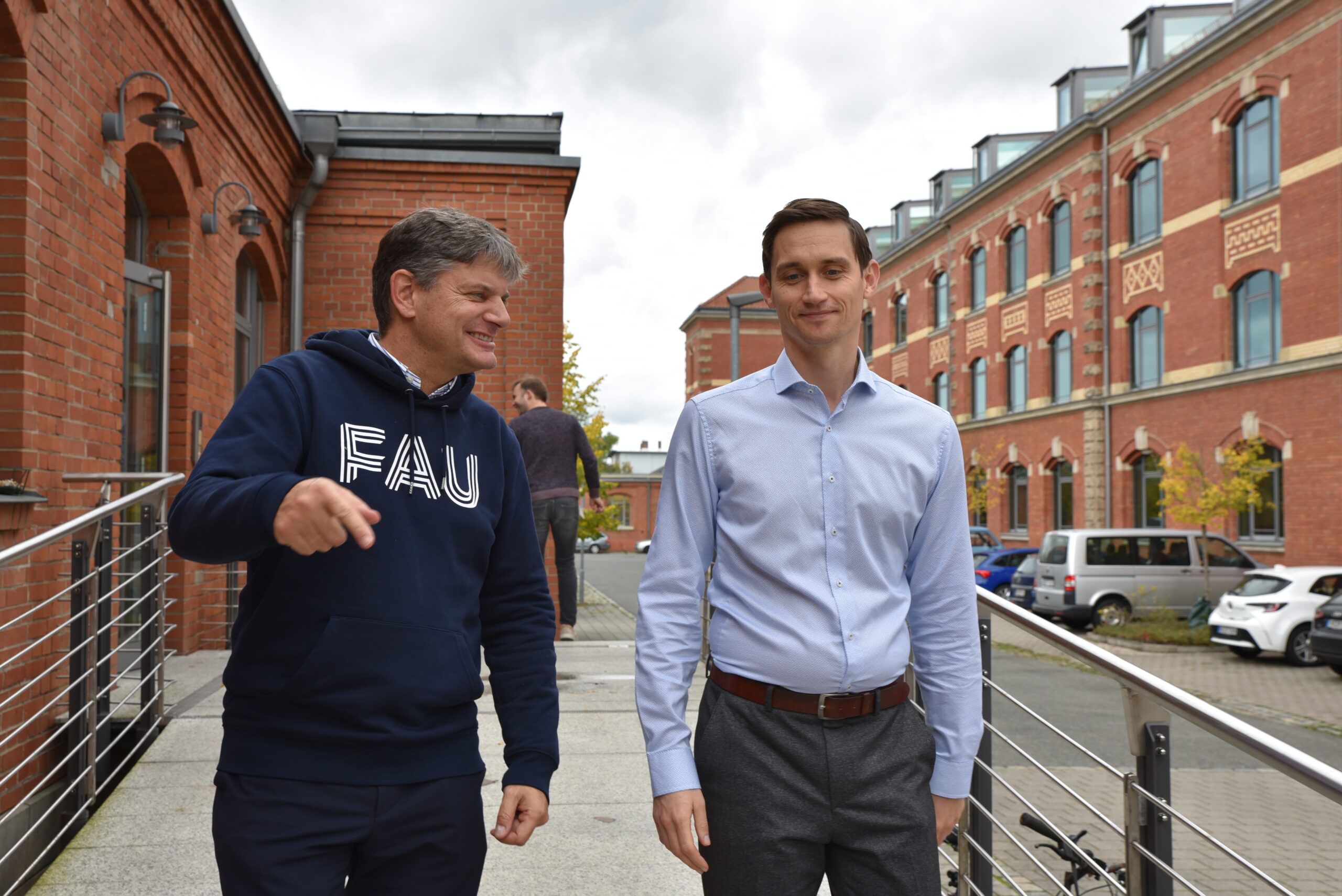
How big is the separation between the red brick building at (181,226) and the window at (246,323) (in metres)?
0.03

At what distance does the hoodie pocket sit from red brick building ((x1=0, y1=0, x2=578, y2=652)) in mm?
3354

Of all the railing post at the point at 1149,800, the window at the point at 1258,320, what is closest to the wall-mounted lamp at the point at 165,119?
the railing post at the point at 1149,800

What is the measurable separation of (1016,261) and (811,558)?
33.4m

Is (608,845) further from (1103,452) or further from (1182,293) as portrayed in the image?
(1103,452)

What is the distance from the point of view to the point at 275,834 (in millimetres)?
1862

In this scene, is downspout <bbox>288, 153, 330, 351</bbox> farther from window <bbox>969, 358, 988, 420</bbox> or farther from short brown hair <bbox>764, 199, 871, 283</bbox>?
window <bbox>969, 358, 988, 420</bbox>

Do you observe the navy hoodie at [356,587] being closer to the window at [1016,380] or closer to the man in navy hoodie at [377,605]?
the man in navy hoodie at [377,605]

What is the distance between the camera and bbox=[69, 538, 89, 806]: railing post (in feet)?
14.0

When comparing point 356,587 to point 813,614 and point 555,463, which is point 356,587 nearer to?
point 813,614

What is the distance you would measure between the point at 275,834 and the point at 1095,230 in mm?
29885

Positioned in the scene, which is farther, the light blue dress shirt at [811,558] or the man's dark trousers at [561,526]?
the man's dark trousers at [561,526]

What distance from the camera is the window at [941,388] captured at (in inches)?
1516

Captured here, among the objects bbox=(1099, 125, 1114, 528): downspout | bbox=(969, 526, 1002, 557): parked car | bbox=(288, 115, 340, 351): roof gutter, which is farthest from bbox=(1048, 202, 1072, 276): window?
bbox=(288, 115, 340, 351): roof gutter

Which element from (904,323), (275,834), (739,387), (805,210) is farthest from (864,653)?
(904,323)
